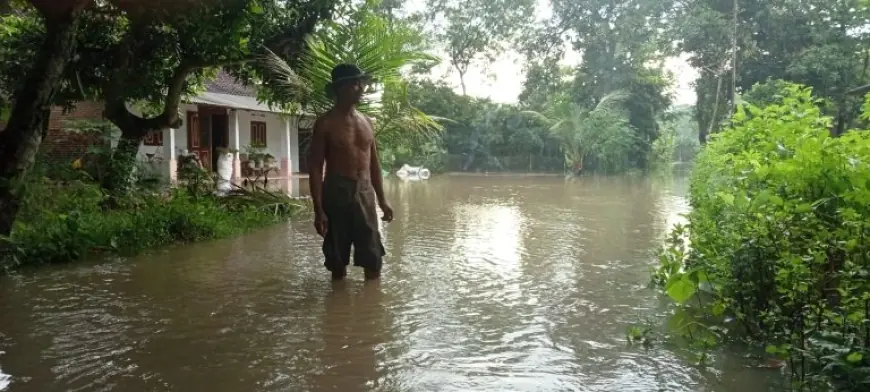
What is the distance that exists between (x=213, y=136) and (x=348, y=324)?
18.4 metres

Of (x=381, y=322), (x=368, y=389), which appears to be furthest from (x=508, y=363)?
(x=381, y=322)

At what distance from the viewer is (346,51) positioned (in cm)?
794

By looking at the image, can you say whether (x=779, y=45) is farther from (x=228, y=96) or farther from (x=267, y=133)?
(x=228, y=96)

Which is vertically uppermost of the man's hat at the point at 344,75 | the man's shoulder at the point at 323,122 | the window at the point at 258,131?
the window at the point at 258,131

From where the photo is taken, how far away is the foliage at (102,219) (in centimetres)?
664

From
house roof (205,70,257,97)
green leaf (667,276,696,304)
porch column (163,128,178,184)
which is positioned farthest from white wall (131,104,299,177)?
green leaf (667,276,696,304)

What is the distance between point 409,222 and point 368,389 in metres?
7.72

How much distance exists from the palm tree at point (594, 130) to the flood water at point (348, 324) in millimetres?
21894

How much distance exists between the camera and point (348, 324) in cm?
435

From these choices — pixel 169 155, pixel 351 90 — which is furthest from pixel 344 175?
pixel 169 155

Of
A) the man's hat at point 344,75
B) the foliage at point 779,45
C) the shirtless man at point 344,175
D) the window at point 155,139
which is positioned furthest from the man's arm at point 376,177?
the foliage at point 779,45

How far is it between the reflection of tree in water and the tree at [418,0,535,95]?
30.6 metres

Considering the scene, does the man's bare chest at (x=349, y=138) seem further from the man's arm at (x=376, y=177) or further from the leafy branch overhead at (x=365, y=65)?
the leafy branch overhead at (x=365, y=65)

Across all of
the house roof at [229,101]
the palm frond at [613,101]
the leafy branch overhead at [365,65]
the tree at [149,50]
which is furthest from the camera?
the palm frond at [613,101]
